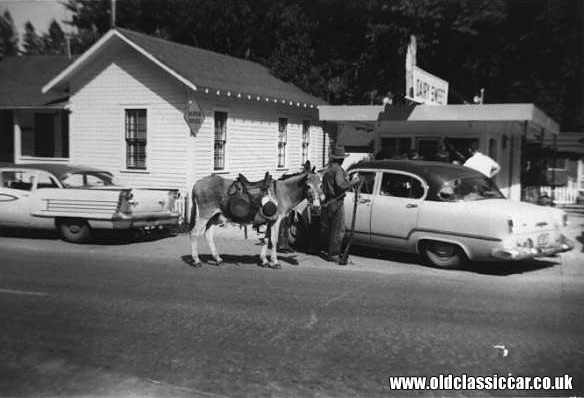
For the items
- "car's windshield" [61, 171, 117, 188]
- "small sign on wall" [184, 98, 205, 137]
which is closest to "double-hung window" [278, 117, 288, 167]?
"small sign on wall" [184, 98, 205, 137]

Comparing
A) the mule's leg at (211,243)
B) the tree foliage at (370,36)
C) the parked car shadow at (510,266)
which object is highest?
the tree foliage at (370,36)

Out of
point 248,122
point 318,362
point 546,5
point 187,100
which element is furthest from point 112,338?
point 546,5

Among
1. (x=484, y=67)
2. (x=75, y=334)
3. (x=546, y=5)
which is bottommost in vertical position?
(x=75, y=334)

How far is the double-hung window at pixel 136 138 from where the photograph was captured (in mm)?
17984

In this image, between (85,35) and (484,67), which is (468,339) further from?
(85,35)

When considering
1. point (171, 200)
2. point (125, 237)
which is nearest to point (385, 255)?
point (171, 200)

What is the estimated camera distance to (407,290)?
887 centimetres

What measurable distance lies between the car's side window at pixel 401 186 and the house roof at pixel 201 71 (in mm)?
6905

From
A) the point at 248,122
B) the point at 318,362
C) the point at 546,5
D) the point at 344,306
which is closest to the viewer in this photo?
the point at 318,362

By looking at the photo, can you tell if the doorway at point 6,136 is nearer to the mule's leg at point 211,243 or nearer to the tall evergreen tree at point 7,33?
the tall evergreen tree at point 7,33

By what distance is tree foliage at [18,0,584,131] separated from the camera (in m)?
28.3

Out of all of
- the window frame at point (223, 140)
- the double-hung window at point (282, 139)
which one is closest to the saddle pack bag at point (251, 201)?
the window frame at point (223, 140)

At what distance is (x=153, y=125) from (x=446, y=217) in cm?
969

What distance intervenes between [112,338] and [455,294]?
15.0 feet
